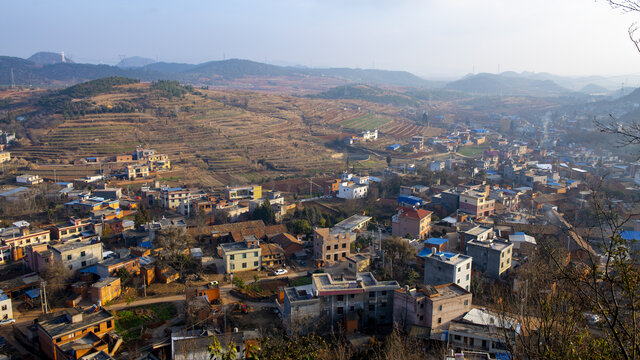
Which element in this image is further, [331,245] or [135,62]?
[135,62]

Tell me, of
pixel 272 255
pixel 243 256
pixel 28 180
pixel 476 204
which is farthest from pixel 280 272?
pixel 28 180

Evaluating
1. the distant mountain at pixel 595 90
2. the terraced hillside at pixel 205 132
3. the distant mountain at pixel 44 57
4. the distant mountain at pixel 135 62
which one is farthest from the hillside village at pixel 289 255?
the distant mountain at pixel 135 62

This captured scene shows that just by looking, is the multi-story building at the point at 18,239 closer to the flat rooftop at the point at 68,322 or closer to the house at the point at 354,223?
the flat rooftop at the point at 68,322

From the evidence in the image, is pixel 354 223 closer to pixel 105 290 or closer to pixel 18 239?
pixel 105 290

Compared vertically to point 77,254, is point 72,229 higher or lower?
lower

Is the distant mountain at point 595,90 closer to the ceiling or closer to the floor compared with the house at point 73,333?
closer to the ceiling

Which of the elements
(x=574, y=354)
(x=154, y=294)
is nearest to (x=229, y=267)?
(x=154, y=294)

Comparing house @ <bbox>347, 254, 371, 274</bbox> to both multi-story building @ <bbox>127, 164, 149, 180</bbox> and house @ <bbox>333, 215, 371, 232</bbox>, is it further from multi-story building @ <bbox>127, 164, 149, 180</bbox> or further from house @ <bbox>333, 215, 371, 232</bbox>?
multi-story building @ <bbox>127, 164, 149, 180</bbox>
